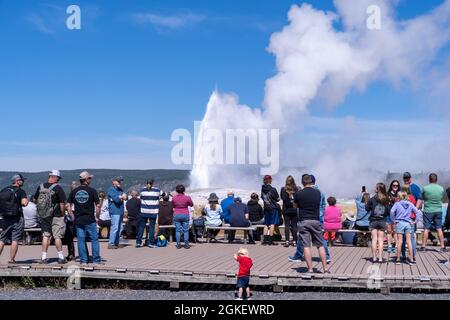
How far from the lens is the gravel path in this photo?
1124 centimetres

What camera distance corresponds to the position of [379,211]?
44.1ft

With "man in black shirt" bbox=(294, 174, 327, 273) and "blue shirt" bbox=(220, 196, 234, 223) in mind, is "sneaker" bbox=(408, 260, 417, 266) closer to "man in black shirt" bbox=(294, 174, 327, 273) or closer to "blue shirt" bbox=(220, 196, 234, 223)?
"man in black shirt" bbox=(294, 174, 327, 273)

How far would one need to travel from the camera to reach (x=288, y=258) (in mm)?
14312

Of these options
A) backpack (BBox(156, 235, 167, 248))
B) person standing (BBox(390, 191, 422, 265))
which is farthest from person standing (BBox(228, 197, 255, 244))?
person standing (BBox(390, 191, 422, 265))

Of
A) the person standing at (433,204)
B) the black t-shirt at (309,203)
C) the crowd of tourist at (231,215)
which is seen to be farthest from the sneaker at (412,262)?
the black t-shirt at (309,203)

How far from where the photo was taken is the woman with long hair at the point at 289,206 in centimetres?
1585

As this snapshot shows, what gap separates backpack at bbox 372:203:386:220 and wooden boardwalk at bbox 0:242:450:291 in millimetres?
1024

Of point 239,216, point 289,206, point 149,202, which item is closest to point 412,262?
point 289,206

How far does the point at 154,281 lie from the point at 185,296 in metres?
0.88

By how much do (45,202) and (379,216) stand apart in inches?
276

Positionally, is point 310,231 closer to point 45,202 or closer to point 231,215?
point 45,202

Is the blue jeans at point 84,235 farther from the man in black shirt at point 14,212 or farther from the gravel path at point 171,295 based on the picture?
the man in black shirt at point 14,212
